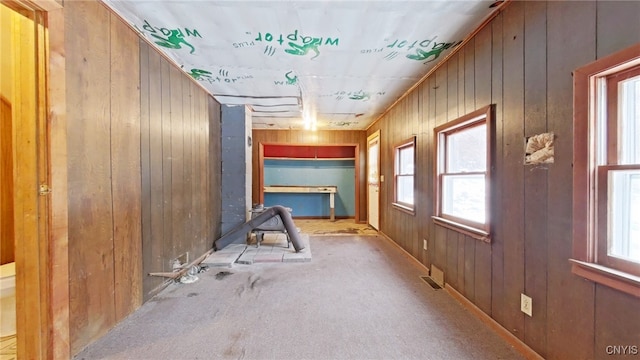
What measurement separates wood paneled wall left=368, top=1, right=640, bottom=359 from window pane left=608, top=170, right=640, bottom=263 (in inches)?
5.9

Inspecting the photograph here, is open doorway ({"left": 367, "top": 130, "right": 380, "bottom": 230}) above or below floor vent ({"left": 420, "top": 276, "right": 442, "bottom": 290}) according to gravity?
above

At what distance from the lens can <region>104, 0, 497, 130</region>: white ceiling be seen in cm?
179

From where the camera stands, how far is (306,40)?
7.22ft

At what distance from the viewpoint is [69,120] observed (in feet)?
4.98

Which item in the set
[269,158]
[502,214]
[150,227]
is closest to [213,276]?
[150,227]

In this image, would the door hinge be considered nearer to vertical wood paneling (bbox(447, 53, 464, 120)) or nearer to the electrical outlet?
the electrical outlet

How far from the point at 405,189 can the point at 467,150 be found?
5.90ft

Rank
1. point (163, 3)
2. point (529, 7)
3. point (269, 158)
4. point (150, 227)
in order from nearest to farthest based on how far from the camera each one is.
→ point (529, 7)
point (163, 3)
point (150, 227)
point (269, 158)

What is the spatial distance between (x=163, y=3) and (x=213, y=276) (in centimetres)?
263

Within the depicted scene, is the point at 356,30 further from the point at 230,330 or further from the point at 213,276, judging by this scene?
the point at 213,276

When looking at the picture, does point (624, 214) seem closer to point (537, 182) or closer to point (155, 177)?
point (537, 182)

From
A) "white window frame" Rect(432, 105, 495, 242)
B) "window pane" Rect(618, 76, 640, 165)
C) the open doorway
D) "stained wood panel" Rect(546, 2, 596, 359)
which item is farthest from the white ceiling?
the open doorway

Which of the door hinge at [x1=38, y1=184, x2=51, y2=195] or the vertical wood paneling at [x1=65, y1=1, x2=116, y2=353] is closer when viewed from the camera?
the door hinge at [x1=38, y1=184, x2=51, y2=195]

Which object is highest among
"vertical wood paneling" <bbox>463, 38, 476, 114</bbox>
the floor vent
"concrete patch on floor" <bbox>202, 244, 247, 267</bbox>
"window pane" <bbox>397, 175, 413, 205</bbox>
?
"vertical wood paneling" <bbox>463, 38, 476, 114</bbox>
